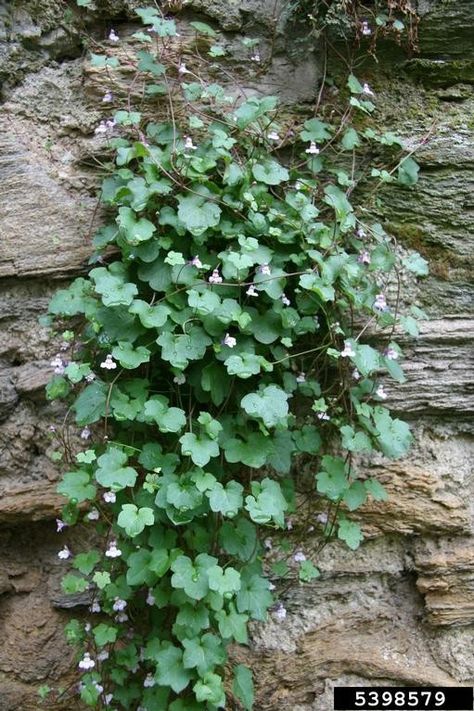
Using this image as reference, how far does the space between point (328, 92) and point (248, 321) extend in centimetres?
100

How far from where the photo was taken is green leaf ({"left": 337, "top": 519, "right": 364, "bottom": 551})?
2.17 meters

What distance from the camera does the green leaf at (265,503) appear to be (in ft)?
6.23

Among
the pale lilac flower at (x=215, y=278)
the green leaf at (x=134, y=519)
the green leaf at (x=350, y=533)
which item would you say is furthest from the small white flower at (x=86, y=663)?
the pale lilac flower at (x=215, y=278)

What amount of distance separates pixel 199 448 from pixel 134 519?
25 centimetres

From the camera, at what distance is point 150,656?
78.4 inches

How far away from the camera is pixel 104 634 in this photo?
2045 mm

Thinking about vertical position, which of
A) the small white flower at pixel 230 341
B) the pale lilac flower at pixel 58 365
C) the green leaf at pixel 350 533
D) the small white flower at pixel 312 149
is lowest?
the green leaf at pixel 350 533


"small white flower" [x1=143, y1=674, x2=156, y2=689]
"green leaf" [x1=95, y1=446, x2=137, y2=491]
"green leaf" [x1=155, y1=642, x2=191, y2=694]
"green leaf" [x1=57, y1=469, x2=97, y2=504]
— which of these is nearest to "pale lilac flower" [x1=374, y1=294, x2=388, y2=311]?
"green leaf" [x1=95, y1=446, x2=137, y2=491]

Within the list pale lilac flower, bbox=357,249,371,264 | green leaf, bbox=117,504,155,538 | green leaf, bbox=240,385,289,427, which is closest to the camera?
green leaf, bbox=117,504,155,538

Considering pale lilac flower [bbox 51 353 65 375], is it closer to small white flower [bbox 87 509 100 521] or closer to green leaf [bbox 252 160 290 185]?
small white flower [bbox 87 509 100 521]

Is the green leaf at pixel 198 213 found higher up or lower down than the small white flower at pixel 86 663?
higher up

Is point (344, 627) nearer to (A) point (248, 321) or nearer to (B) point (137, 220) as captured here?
(A) point (248, 321)

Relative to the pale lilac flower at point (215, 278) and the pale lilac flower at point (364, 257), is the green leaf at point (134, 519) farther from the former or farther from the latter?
the pale lilac flower at point (364, 257)

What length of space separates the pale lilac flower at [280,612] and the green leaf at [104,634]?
0.50m
